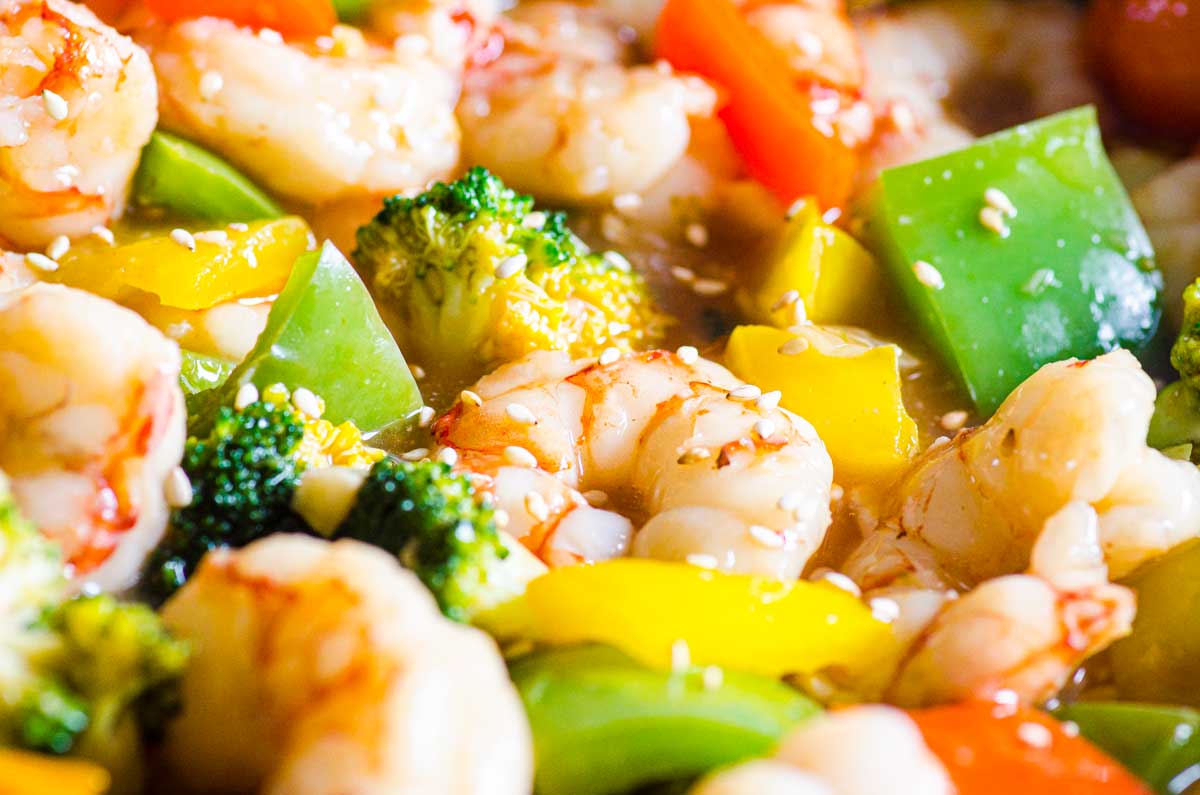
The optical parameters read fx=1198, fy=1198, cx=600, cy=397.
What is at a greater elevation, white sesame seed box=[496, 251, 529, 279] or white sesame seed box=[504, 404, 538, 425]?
white sesame seed box=[496, 251, 529, 279]

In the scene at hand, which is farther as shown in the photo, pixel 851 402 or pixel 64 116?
pixel 851 402

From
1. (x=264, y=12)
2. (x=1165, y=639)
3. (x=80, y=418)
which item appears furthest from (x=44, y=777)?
(x=264, y=12)

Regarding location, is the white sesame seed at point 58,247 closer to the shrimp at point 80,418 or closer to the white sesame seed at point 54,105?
the white sesame seed at point 54,105

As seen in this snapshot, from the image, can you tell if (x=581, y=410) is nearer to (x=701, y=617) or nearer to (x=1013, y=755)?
(x=701, y=617)

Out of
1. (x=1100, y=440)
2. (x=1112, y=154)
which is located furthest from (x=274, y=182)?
(x=1112, y=154)

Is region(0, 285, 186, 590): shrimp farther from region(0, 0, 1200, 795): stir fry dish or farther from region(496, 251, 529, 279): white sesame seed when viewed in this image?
region(496, 251, 529, 279): white sesame seed

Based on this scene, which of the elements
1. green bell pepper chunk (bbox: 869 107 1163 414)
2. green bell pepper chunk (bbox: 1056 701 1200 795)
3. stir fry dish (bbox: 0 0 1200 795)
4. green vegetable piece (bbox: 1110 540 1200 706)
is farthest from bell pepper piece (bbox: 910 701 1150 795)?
green bell pepper chunk (bbox: 869 107 1163 414)

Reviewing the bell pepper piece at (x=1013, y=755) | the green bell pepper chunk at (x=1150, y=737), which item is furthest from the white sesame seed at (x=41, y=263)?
the green bell pepper chunk at (x=1150, y=737)
